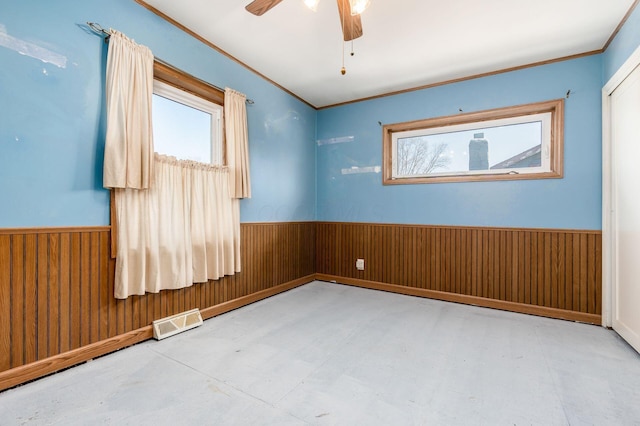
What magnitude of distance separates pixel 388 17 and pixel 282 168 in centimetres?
199

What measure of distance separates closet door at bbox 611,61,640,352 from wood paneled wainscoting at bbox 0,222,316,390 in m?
3.58

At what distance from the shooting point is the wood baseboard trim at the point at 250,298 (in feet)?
8.80

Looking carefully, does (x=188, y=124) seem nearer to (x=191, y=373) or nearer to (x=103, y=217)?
(x=103, y=217)

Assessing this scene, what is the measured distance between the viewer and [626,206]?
87.5 inches

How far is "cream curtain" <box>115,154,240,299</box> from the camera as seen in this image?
205cm

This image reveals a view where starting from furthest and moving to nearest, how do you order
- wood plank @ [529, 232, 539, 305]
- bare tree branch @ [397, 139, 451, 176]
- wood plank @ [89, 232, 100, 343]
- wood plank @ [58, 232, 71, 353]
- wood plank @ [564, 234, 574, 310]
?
bare tree branch @ [397, 139, 451, 176], wood plank @ [529, 232, 539, 305], wood plank @ [564, 234, 574, 310], wood plank @ [89, 232, 100, 343], wood plank @ [58, 232, 71, 353]

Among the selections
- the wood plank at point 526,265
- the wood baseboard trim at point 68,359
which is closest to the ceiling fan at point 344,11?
the wood baseboard trim at point 68,359

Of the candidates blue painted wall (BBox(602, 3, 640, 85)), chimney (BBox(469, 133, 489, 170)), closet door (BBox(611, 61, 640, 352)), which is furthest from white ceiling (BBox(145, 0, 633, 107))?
chimney (BBox(469, 133, 489, 170))

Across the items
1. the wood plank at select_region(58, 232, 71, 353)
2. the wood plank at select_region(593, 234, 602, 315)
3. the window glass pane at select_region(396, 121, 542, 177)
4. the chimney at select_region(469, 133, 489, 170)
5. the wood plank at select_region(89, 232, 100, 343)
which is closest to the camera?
the wood plank at select_region(58, 232, 71, 353)

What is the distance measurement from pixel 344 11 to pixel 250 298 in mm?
2763

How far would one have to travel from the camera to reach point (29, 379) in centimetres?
164

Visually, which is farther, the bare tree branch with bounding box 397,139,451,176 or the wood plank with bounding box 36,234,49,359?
the bare tree branch with bounding box 397,139,451,176

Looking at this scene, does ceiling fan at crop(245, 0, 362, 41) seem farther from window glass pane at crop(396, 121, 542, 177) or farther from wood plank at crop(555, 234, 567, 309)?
wood plank at crop(555, 234, 567, 309)

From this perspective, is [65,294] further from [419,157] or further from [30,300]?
[419,157]
